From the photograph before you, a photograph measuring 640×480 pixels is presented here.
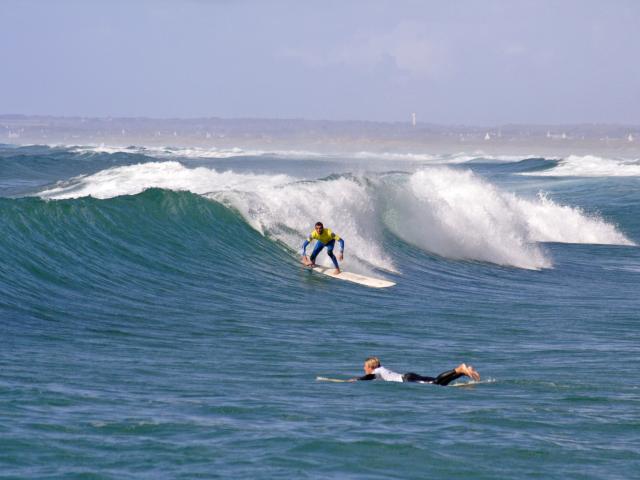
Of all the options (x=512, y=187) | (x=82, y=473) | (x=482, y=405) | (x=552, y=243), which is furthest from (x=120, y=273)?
(x=512, y=187)

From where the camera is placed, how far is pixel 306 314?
16844 mm

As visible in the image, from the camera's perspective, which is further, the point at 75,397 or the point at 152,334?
the point at 152,334

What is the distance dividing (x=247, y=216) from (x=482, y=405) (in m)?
15.1

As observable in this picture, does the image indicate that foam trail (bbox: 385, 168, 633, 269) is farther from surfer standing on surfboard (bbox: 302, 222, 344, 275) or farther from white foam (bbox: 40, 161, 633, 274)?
surfer standing on surfboard (bbox: 302, 222, 344, 275)

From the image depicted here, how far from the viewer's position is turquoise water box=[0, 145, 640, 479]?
8430 millimetres

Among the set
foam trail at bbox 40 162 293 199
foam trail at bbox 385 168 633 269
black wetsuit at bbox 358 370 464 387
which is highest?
foam trail at bbox 40 162 293 199

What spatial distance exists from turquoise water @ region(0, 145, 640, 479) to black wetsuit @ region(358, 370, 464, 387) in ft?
0.60

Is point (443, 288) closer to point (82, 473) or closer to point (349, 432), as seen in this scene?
point (349, 432)

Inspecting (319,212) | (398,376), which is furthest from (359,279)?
(398,376)

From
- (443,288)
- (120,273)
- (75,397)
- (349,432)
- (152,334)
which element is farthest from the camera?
(443,288)

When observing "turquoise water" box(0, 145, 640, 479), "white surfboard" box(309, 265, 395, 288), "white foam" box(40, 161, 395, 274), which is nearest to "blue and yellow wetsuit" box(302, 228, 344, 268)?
"white surfboard" box(309, 265, 395, 288)

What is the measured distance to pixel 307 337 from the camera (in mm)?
14719

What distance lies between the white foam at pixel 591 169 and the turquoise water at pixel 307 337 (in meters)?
33.4

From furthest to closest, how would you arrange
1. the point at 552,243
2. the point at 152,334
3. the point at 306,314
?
the point at 552,243 → the point at 306,314 → the point at 152,334
